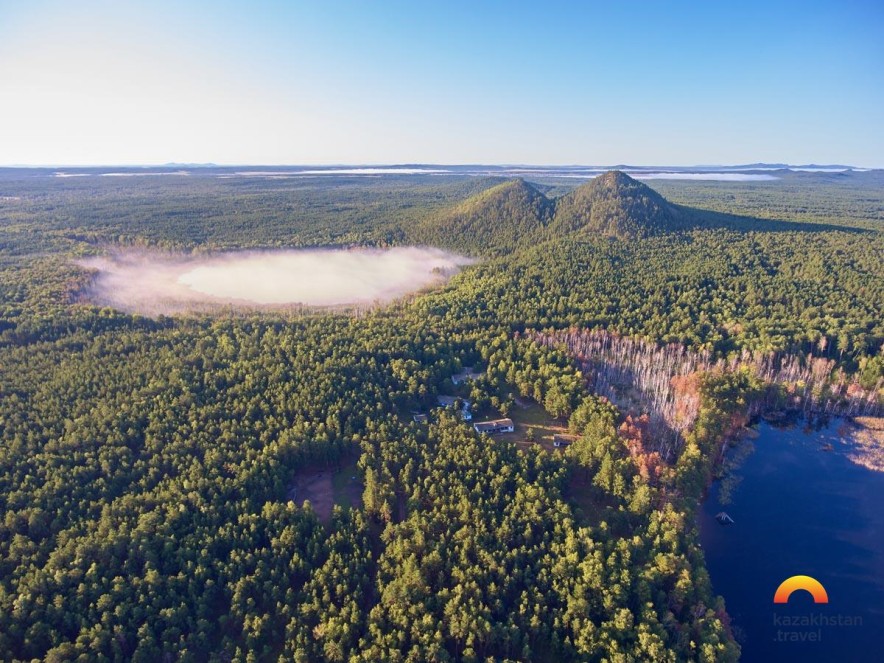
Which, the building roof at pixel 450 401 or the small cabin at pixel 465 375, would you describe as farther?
the small cabin at pixel 465 375

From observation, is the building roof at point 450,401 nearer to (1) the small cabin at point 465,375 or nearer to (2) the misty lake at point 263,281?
(1) the small cabin at point 465,375

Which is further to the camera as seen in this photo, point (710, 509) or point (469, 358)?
point (469, 358)

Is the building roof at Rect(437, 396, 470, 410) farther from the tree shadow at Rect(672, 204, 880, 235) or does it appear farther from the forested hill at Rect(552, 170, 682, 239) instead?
the tree shadow at Rect(672, 204, 880, 235)

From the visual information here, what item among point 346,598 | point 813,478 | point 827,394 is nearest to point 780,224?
point 827,394

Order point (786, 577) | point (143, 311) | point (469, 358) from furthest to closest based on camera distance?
point (143, 311), point (469, 358), point (786, 577)

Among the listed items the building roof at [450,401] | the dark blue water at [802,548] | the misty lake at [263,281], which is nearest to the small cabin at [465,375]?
the building roof at [450,401]

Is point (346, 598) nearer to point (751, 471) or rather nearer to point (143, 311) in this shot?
point (751, 471)
